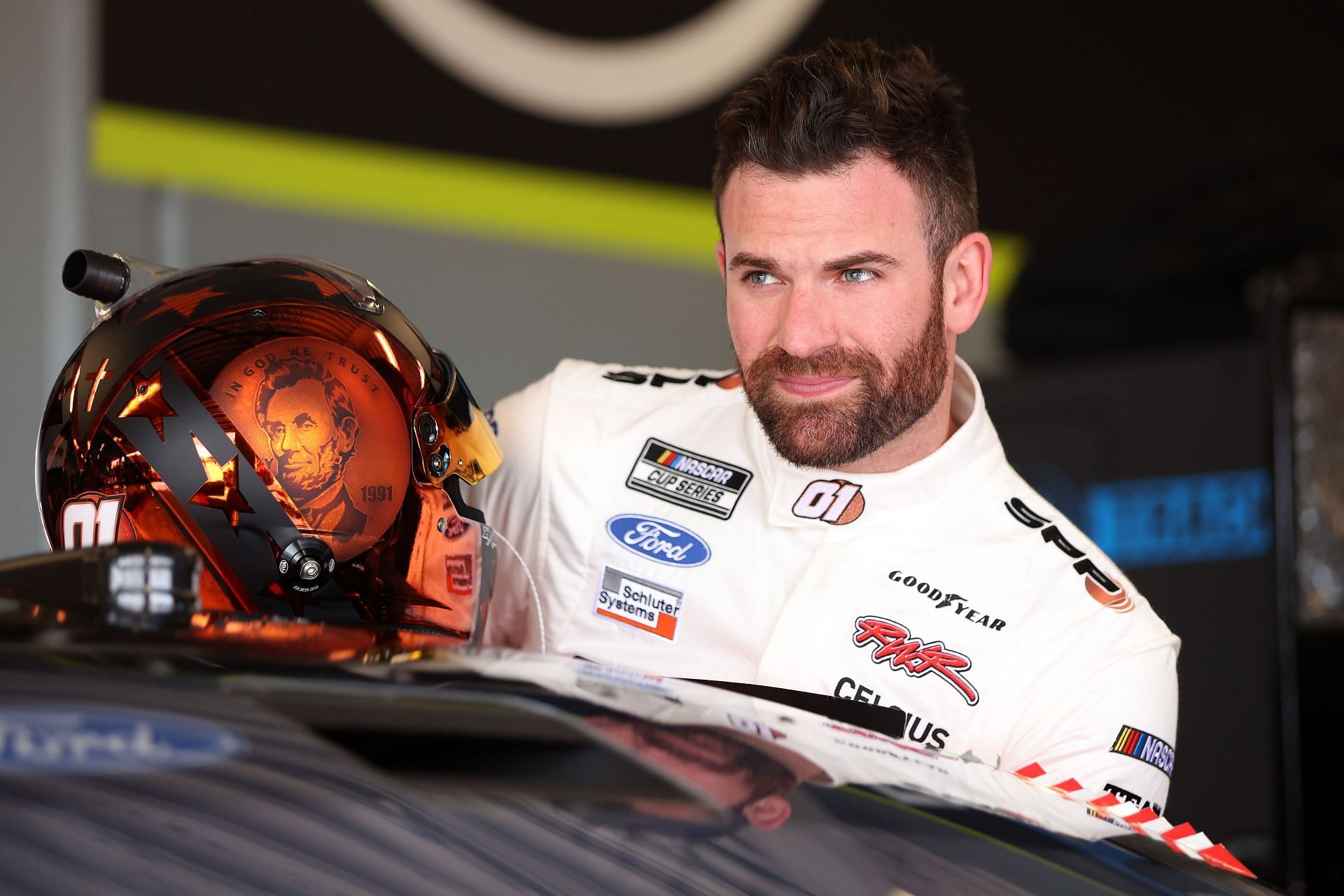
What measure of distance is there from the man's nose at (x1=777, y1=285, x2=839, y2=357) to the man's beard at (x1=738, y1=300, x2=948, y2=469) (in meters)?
0.01

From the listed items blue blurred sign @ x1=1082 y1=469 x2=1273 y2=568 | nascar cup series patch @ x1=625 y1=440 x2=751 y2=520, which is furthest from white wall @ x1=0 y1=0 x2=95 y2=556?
blue blurred sign @ x1=1082 y1=469 x2=1273 y2=568

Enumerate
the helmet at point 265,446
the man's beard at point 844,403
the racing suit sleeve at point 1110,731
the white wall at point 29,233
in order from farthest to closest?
1. the white wall at point 29,233
2. the man's beard at point 844,403
3. the racing suit sleeve at point 1110,731
4. the helmet at point 265,446

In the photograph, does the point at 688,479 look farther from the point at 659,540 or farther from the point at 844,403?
the point at 844,403

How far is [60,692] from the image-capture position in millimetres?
516

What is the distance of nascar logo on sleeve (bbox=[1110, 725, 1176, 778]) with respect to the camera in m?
1.13

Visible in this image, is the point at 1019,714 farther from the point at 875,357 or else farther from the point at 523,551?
the point at 523,551

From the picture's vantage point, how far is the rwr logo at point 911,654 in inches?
47.2

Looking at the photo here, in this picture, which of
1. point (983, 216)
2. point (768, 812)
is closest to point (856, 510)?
point (768, 812)

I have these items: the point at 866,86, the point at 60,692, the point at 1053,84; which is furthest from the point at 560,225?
the point at 60,692

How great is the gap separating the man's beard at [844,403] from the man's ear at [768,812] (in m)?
0.68

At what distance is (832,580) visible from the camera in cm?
126

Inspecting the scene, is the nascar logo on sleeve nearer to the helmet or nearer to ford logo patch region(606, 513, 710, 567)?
ford logo patch region(606, 513, 710, 567)

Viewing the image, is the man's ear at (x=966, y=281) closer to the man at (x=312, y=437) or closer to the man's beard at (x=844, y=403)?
the man's beard at (x=844, y=403)

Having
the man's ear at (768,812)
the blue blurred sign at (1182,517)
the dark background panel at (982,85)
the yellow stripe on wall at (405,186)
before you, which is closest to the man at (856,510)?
the man's ear at (768,812)
